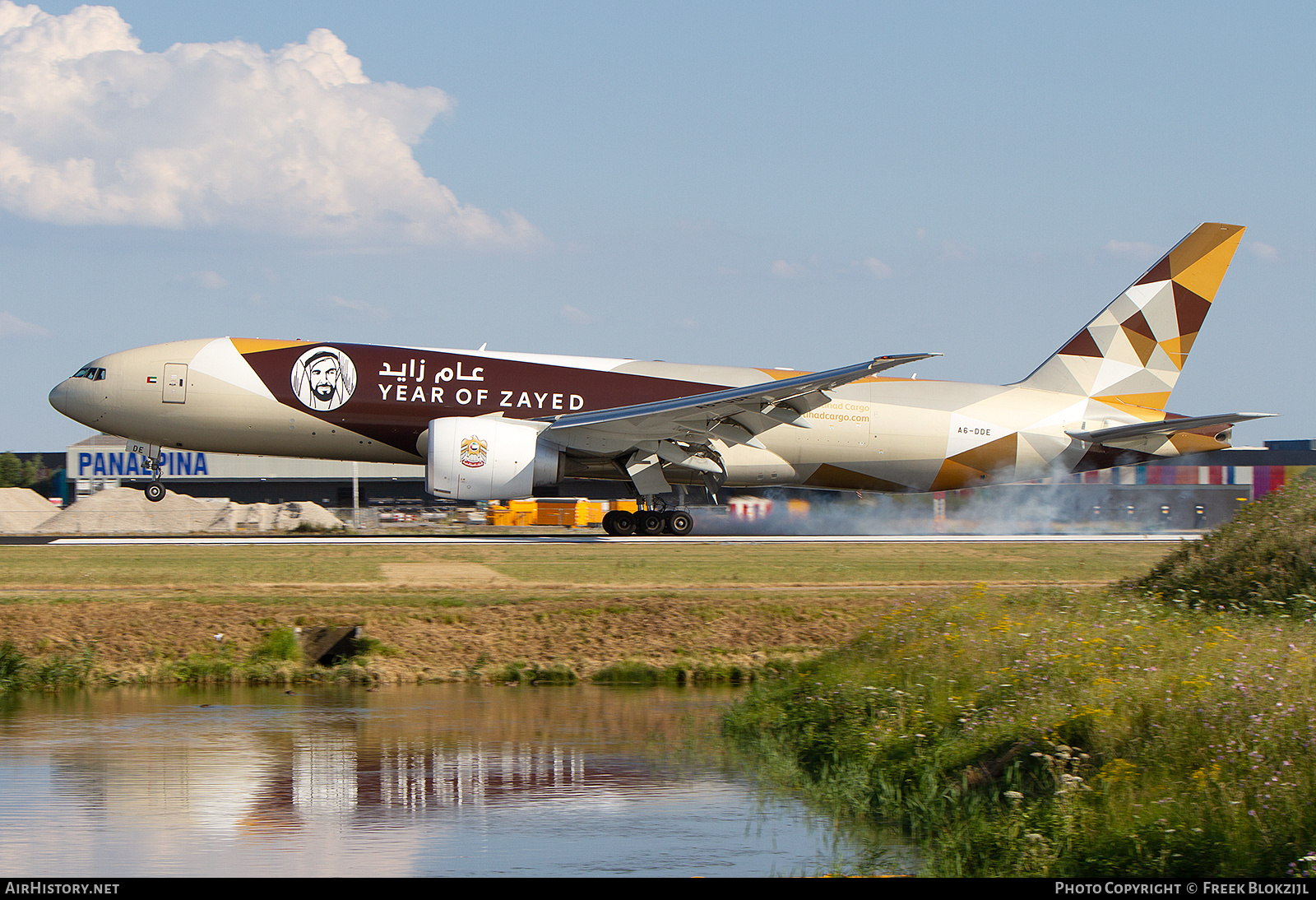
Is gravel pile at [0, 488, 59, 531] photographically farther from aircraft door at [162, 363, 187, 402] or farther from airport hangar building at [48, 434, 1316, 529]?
aircraft door at [162, 363, 187, 402]

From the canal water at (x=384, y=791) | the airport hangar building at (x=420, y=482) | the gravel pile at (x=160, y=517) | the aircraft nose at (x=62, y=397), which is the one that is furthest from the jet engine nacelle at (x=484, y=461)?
the gravel pile at (x=160, y=517)

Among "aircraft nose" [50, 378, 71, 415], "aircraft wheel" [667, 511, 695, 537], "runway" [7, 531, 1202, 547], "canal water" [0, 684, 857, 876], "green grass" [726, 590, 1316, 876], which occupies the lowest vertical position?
"canal water" [0, 684, 857, 876]

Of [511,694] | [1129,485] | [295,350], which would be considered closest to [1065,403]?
[1129,485]

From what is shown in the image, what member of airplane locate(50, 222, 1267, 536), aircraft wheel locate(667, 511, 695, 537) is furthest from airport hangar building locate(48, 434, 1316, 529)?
aircraft wheel locate(667, 511, 695, 537)

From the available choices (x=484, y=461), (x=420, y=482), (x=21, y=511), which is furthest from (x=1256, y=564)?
(x=420, y=482)

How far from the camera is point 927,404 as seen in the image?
34.8m

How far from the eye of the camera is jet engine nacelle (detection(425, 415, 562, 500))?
97.0 ft

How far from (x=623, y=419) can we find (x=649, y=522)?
4715 millimetres

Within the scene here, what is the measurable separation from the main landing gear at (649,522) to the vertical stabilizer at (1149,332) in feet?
38.2

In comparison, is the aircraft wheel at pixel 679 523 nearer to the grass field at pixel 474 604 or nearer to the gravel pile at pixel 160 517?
the grass field at pixel 474 604

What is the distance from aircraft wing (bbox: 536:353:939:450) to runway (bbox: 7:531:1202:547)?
112 inches

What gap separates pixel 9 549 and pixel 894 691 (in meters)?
22.0

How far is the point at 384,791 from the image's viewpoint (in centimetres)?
1078

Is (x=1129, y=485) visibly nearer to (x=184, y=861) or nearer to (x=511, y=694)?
(x=511, y=694)
